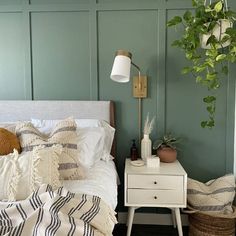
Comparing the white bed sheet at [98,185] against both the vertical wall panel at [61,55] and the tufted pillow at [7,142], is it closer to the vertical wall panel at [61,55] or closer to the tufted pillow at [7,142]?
the tufted pillow at [7,142]

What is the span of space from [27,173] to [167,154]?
1275mm

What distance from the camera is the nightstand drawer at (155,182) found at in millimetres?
2117

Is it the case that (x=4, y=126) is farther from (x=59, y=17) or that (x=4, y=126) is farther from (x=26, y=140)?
(x=59, y=17)

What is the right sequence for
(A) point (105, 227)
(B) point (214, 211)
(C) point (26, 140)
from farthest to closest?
(B) point (214, 211), (C) point (26, 140), (A) point (105, 227)

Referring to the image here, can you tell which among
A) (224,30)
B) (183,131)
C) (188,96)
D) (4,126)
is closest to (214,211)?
(183,131)

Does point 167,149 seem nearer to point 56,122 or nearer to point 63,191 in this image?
point 56,122

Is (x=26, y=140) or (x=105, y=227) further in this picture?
(x=26, y=140)

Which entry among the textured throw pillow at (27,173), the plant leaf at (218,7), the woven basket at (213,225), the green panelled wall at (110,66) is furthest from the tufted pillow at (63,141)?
the plant leaf at (218,7)

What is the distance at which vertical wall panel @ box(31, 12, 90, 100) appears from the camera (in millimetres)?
2510

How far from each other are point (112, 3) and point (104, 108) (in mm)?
987

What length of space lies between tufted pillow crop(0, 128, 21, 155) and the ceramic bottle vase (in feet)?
3.50

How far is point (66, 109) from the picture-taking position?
97.0 inches

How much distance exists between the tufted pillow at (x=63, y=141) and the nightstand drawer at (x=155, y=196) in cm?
56

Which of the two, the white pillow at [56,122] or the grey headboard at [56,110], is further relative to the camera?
the grey headboard at [56,110]
